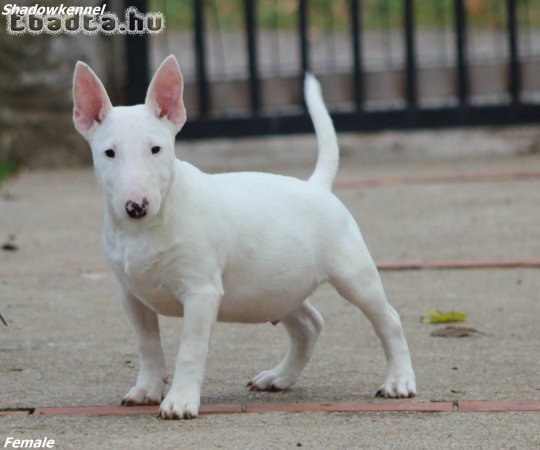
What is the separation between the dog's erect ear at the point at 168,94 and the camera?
4285 millimetres

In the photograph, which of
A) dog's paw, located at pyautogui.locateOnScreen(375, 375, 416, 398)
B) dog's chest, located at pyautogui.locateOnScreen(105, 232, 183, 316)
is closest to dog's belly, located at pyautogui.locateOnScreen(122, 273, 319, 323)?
dog's chest, located at pyautogui.locateOnScreen(105, 232, 183, 316)

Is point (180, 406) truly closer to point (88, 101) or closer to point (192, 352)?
point (192, 352)

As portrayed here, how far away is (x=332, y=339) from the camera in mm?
5480

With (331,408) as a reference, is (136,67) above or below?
above

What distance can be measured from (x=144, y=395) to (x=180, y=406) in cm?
30

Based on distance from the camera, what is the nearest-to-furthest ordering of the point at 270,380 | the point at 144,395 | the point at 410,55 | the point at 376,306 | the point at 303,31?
the point at 144,395
the point at 376,306
the point at 270,380
the point at 303,31
the point at 410,55

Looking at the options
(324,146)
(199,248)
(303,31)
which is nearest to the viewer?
(199,248)

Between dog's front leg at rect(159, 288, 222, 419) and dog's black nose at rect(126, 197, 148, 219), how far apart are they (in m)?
0.34

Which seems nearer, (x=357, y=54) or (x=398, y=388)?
(x=398, y=388)

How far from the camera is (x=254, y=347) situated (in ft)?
17.7

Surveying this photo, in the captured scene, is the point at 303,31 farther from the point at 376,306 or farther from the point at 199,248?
the point at 199,248

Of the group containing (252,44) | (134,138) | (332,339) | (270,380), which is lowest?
(332,339)

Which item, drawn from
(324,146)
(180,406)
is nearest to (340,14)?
(324,146)

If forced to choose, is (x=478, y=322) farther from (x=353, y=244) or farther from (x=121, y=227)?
(x=121, y=227)
